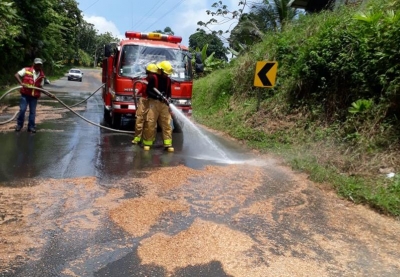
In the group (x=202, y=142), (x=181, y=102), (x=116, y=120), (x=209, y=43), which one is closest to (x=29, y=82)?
(x=116, y=120)

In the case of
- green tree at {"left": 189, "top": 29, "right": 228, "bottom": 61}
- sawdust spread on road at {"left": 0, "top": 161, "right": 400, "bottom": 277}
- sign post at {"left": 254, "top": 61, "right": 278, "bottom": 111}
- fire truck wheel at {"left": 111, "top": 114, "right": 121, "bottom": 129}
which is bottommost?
sawdust spread on road at {"left": 0, "top": 161, "right": 400, "bottom": 277}

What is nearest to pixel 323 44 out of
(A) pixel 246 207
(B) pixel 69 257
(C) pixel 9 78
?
(A) pixel 246 207

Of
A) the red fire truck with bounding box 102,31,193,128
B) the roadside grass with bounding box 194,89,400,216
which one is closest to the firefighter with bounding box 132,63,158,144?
the red fire truck with bounding box 102,31,193,128

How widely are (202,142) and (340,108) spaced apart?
3.31 metres

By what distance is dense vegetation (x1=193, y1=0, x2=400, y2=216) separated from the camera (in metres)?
6.34

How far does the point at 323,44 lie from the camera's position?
9125mm

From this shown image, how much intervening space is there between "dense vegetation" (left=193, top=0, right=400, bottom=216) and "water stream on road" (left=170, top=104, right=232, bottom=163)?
0.88 meters

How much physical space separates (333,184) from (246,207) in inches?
69.7

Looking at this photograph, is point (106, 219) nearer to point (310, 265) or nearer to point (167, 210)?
point (167, 210)

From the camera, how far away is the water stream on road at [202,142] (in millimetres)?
7970

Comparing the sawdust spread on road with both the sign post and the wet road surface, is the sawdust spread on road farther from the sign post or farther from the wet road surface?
the sign post

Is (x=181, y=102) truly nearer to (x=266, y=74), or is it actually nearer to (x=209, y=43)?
(x=266, y=74)

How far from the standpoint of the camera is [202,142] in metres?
9.75

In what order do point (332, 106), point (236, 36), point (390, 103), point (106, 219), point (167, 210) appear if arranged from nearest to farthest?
point (106, 219) < point (167, 210) < point (390, 103) < point (332, 106) < point (236, 36)
